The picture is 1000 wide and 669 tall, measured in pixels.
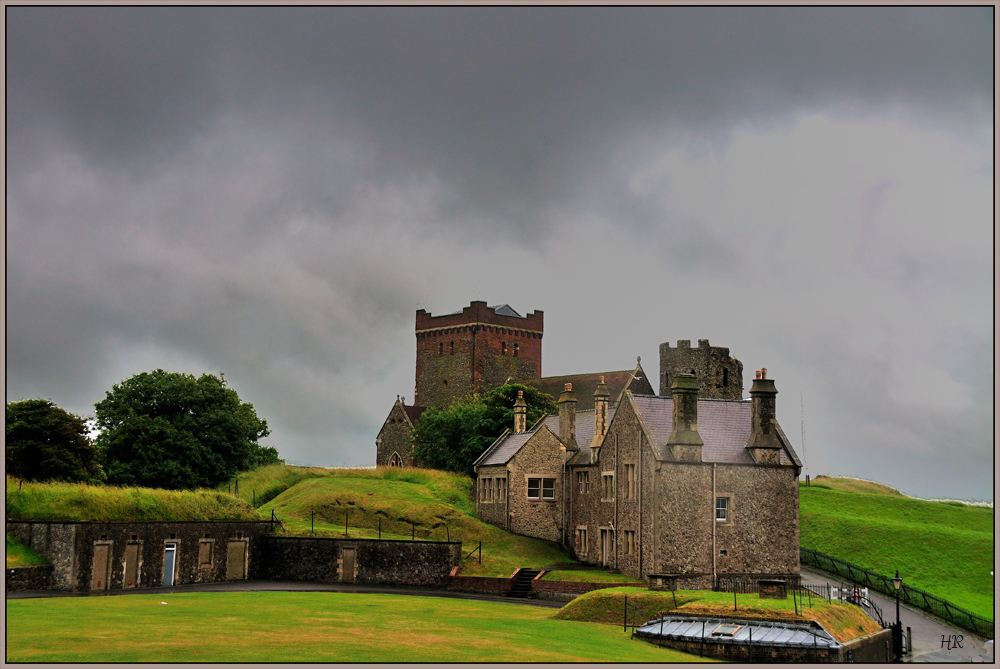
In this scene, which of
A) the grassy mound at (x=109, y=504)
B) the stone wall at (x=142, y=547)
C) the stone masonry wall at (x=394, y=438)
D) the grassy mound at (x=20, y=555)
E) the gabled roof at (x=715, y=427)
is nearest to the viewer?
the grassy mound at (x=20, y=555)

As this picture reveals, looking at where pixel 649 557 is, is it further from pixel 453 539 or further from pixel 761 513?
pixel 453 539

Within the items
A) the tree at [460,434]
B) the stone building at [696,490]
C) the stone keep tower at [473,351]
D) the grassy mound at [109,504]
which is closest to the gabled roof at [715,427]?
the stone building at [696,490]

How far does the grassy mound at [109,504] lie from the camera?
43.2 m

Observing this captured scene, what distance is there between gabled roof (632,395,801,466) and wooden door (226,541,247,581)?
2048 cm

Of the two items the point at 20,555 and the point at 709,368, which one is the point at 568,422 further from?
the point at 20,555

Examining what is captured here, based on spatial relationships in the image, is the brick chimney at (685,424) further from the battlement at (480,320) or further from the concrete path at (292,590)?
the battlement at (480,320)

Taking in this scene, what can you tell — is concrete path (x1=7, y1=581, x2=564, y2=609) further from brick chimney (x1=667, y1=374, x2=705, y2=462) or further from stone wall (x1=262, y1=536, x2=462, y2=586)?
brick chimney (x1=667, y1=374, x2=705, y2=462)

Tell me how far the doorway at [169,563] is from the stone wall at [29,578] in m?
5.34

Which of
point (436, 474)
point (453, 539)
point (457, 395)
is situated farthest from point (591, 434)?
point (457, 395)

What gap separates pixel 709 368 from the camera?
83.6 meters

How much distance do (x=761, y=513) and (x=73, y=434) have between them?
121 feet

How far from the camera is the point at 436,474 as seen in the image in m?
69.4

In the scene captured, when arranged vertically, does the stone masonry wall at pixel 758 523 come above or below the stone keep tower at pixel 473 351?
below

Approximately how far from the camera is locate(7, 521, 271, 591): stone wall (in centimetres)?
4062
